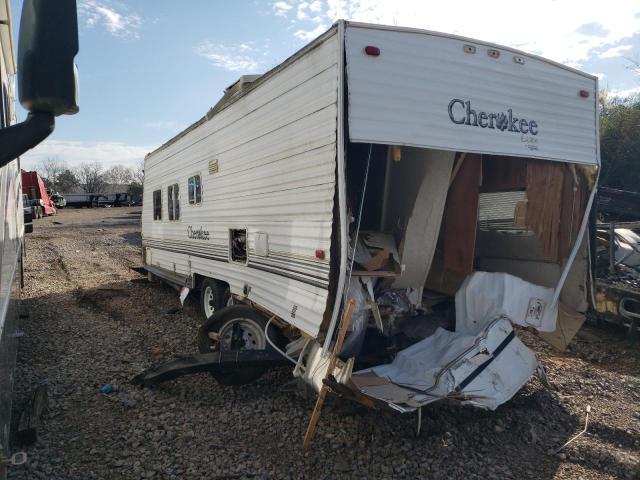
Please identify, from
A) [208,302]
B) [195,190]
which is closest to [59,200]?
[195,190]

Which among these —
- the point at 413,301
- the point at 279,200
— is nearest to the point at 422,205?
the point at 413,301

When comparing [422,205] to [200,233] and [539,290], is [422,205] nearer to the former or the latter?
[539,290]

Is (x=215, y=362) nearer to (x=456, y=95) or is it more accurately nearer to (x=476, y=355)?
(x=476, y=355)

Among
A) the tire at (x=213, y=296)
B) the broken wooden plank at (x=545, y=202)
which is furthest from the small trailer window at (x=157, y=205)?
the broken wooden plank at (x=545, y=202)

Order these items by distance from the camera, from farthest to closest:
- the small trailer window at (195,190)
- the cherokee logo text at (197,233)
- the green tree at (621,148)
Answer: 1. the green tree at (621,148)
2. the small trailer window at (195,190)
3. the cherokee logo text at (197,233)

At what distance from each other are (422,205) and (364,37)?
1.74 m

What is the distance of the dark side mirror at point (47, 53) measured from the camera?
1.61 meters

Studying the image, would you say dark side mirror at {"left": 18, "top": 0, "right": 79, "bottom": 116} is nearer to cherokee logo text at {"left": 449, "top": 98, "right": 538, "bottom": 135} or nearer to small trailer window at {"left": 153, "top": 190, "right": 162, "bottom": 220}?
cherokee logo text at {"left": 449, "top": 98, "right": 538, "bottom": 135}

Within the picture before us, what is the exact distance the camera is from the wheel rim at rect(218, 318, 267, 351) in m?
5.18

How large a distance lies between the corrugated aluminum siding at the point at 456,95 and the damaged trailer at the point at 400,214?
0.04 feet

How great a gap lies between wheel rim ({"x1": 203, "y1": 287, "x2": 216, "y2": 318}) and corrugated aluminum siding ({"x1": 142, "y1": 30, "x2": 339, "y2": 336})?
334mm

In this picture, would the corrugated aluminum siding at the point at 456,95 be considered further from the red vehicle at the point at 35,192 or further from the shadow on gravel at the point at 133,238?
the red vehicle at the point at 35,192

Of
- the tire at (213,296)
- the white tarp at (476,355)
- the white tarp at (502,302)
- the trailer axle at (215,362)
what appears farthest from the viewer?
the tire at (213,296)

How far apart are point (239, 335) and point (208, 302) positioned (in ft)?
5.89
